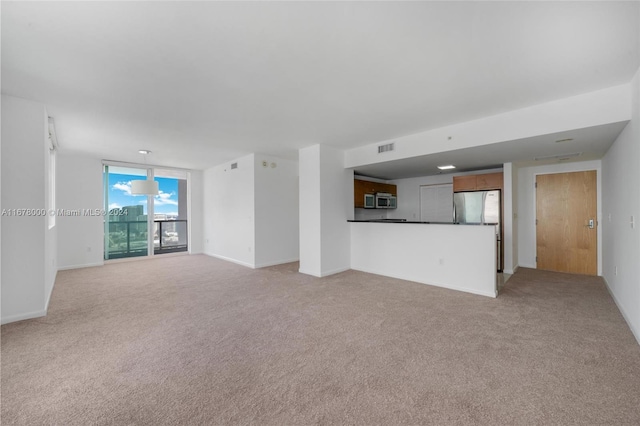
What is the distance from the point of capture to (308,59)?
2227 millimetres

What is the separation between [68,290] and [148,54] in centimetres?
423

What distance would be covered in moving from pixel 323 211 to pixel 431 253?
6.86 ft

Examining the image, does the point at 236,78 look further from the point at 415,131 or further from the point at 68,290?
the point at 68,290

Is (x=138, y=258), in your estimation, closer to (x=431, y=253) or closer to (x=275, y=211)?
(x=275, y=211)

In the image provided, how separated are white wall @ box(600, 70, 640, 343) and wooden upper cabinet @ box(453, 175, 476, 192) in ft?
6.50

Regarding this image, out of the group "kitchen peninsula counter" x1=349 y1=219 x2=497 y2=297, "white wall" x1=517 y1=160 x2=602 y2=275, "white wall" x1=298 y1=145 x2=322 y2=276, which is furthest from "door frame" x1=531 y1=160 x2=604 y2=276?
"white wall" x1=298 y1=145 x2=322 y2=276

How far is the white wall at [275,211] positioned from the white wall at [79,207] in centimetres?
392

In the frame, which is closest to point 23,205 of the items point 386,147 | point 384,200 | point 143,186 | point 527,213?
point 143,186

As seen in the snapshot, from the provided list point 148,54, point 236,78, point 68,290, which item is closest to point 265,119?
point 236,78

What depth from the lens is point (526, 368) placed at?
2.06m

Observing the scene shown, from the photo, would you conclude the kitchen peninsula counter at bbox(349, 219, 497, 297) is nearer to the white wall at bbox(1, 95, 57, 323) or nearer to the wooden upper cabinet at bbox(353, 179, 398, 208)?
the wooden upper cabinet at bbox(353, 179, 398, 208)

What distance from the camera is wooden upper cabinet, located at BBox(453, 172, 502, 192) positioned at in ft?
17.6

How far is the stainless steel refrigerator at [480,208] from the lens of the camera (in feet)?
17.5

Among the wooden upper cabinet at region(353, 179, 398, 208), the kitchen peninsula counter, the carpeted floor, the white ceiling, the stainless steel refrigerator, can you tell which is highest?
the white ceiling
